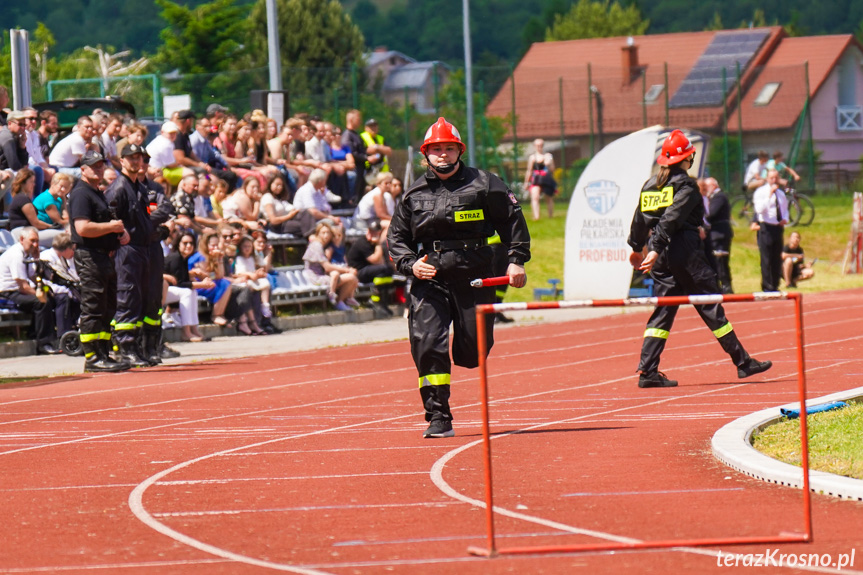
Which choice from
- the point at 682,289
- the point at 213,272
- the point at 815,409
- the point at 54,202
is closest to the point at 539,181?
the point at 213,272

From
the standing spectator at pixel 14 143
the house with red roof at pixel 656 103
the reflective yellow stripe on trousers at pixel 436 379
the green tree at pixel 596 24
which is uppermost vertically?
the green tree at pixel 596 24

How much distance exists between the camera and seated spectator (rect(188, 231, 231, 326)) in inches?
810

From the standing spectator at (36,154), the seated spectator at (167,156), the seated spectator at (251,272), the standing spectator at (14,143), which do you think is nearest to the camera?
the standing spectator at (14,143)

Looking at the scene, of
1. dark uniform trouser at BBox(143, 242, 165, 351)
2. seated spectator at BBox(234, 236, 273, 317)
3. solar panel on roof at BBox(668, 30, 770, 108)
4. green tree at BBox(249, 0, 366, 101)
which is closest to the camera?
dark uniform trouser at BBox(143, 242, 165, 351)

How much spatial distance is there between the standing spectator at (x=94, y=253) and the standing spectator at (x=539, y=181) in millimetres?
23001

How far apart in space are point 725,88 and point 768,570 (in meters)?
45.3

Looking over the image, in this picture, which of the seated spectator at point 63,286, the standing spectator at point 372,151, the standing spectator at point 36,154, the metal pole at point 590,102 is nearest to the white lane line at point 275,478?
the seated spectator at point 63,286

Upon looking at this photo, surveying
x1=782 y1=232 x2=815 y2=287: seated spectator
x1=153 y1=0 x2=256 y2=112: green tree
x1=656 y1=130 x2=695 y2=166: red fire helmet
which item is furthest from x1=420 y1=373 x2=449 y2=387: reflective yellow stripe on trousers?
x1=153 y1=0 x2=256 y2=112: green tree

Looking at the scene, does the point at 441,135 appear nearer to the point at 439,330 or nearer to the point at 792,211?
the point at 439,330

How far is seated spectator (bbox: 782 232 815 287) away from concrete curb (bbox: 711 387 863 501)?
19838 mm

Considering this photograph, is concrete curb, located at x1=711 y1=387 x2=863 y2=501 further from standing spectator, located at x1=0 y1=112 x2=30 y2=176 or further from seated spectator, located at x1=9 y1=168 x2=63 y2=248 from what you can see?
standing spectator, located at x1=0 y1=112 x2=30 y2=176

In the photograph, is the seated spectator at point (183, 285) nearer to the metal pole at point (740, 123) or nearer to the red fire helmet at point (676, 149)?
the red fire helmet at point (676, 149)

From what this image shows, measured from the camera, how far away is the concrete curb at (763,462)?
25.5ft

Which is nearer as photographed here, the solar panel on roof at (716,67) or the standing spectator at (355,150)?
the standing spectator at (355,150)
